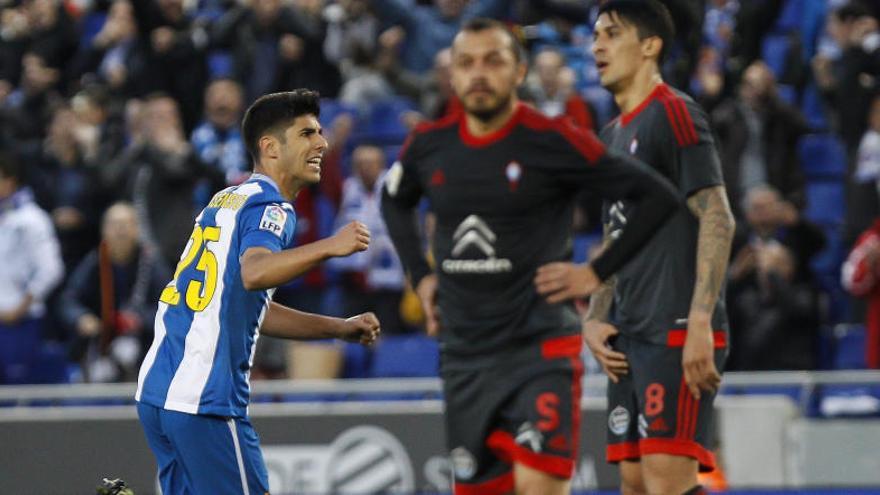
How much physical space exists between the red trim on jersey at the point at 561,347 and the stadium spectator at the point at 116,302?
7.28 m

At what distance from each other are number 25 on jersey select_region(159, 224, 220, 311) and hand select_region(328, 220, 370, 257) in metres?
0.56

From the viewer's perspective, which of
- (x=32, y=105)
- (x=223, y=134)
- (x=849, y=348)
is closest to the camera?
(x=849, y=348)

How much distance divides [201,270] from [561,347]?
4.34 feet

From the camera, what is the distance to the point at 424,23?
49.2 ft

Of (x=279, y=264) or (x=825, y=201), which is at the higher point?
(x=825, y=201)

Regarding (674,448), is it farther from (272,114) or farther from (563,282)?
(272,114)

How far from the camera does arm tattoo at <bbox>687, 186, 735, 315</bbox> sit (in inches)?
245

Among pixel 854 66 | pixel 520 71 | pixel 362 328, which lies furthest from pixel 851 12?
pixel 362 328

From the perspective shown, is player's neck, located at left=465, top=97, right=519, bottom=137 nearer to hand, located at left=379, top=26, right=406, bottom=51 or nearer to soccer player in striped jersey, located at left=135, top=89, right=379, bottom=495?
soccer player in striped jersey, located at left=135, top=89, right=379, bottom=495

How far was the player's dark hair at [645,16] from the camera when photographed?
6578 millimetres

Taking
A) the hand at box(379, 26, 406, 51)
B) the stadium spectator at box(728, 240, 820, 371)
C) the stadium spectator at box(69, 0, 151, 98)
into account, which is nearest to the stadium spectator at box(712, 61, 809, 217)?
the stadium spectator at box(728, 240, 820, 371)

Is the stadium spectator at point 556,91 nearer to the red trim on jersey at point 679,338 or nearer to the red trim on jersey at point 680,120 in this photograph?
the red trim on jersey at point 680,120

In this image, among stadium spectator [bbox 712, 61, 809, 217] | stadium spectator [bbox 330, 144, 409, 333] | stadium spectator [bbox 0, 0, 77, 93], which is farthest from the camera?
stadium spectator [bbox 0, 0, 77, 93]

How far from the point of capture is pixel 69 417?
Result: 452 inches
